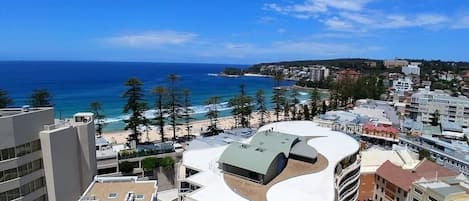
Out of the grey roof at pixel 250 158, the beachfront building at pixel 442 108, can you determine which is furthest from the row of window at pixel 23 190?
the beachfront building at pixel 442 108

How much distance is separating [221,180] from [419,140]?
127 ft

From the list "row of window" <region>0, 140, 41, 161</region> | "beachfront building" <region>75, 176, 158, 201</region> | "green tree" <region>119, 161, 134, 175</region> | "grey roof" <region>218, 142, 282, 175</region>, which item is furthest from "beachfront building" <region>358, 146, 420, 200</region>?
"row of window" <region>0, 140, 41, 161</region>

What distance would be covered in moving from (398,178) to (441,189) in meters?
5.21

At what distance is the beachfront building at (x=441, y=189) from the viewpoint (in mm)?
24000

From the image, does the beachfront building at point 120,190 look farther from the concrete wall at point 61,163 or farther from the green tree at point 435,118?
the green tree at point 435,118

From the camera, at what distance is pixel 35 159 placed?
1756 centimetres

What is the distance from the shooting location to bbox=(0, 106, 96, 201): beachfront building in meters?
16.2

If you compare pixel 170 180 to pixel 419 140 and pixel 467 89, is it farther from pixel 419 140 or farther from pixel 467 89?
pixel 467 89

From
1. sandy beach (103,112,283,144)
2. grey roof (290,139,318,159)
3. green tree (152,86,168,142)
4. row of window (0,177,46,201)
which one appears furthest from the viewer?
sandy beach (103,112,283,144)

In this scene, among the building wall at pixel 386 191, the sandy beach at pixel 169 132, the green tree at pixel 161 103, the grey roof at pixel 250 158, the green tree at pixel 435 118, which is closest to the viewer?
the grey roof at pixel 250 158

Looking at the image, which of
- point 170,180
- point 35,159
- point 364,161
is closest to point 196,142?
point 170,180

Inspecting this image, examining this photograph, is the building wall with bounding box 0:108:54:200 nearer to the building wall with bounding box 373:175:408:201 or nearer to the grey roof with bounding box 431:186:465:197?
the grey roof with bounding box 431:186:465:197

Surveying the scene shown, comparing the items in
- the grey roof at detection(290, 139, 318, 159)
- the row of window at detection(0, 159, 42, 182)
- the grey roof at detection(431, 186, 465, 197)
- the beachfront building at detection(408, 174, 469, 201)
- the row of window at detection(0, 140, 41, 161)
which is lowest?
the beachfront building at detection(408, 174, 469, 201)

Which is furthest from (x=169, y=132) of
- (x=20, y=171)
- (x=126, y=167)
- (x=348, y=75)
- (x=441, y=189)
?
(x=348, y=75)
